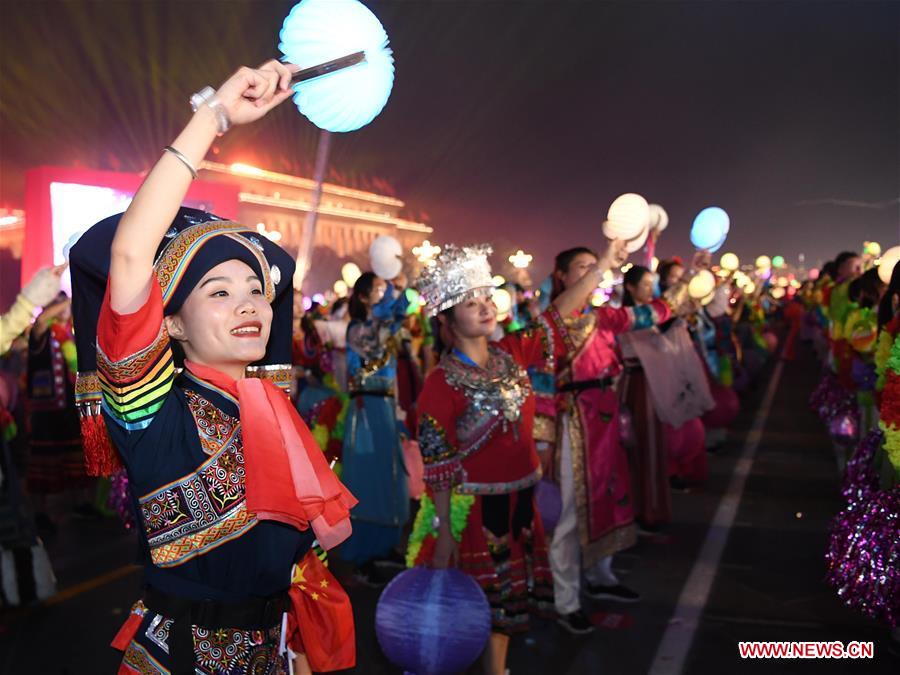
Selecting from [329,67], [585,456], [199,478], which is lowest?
[585,456]

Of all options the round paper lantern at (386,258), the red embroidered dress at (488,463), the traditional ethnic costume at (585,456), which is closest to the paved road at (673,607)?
the traditional ethnic costume at (585,456)

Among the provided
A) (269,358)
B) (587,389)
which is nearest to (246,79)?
(269,358)

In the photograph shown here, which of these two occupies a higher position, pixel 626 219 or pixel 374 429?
pixel 626 219

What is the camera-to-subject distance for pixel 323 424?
6.97 m

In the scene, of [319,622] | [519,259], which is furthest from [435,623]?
[519,259]

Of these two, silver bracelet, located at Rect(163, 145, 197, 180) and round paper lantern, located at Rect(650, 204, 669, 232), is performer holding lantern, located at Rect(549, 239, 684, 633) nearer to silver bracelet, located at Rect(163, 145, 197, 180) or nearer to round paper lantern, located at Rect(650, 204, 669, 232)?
round paper lantern, located at Rect(650, 204, 669, 232)

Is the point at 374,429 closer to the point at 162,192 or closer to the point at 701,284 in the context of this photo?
the point at 701,284

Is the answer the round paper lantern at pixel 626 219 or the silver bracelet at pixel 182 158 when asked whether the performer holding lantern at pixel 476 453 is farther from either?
the silver bracelet at pixel 182 158

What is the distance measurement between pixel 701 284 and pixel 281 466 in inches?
209

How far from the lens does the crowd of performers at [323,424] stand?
1.94 meters

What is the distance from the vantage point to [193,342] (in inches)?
81.3

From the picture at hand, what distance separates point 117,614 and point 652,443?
423 centimetres

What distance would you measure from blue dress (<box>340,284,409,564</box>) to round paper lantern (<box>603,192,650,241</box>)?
8.58 feet

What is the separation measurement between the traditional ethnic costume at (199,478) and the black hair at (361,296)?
464 cm
